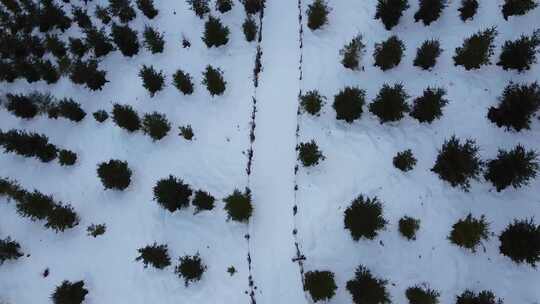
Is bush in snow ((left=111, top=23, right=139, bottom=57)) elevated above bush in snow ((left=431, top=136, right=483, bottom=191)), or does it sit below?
above

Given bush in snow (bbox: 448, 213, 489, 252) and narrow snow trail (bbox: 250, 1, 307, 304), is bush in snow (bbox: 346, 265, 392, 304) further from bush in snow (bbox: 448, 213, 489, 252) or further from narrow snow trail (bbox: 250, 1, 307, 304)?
bush in snow (bbox: 448, 213, 489, 252)

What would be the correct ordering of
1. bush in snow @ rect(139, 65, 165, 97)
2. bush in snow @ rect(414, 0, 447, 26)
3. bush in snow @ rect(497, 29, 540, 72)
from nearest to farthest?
bush in snow @ rect(497, 29, 540, 72), bush in snow @ rect(414, 0, 447, 26), bush in snow @ rect(139, 65, 165, 97)

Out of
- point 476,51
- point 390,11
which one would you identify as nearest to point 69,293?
point 390,11

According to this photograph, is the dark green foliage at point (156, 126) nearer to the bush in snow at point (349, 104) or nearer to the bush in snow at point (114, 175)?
the bush in snow at point (114, 175)

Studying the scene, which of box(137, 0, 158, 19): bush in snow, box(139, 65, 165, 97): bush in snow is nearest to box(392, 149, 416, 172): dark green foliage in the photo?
box(139, 65, 165, 97): bush in snow

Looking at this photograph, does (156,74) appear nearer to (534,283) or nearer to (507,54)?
(507,54)

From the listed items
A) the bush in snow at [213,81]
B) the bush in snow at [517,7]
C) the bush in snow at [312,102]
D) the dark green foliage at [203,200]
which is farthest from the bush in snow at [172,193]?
the bush in snow at [517,7]
